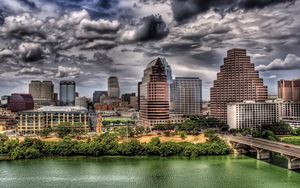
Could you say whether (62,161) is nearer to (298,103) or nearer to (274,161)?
(274,161)

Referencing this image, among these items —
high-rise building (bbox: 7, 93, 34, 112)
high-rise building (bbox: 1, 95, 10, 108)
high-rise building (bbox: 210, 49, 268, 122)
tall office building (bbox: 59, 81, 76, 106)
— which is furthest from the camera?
tall office building (bbox: 59, 81, 76, 106)

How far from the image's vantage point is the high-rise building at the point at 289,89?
11650cm

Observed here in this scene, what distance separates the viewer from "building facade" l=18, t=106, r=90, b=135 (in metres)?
72.4

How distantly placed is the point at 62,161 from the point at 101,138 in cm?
984

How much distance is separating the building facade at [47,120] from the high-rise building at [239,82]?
3476 centimetres

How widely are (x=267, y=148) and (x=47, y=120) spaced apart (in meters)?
45.2

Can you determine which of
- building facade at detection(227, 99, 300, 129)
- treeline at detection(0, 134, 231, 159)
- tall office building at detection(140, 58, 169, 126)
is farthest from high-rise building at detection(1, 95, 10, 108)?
treeline at detection(0, 134, 231, 159)

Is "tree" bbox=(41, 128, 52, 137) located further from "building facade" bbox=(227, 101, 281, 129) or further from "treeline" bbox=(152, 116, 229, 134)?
"building facade" bbox=(227, 101, 281, 129)

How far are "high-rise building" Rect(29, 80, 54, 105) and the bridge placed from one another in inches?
5474

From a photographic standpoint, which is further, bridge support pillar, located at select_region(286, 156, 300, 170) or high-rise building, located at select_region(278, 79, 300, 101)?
high-rise building, located at select_region(278, 79, 300, 101)

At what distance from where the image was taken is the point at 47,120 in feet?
242

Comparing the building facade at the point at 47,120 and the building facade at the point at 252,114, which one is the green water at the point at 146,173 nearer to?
the building facade at the point at 47,120

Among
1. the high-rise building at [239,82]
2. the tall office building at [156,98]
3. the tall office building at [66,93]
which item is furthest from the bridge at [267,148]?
the tall office building at [66,93]

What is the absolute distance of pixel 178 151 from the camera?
52.8m
